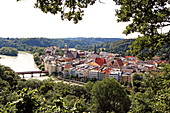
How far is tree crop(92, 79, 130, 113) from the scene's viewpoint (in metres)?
12.6

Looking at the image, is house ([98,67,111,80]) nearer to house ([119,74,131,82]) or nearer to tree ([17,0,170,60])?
house ([119,74,131,82])

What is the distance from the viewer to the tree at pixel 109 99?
12.6 metres

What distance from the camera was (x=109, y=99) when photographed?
43.3 ft

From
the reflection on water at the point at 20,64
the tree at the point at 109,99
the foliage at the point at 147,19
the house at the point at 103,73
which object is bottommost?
the reflection on water at the point at 20,64

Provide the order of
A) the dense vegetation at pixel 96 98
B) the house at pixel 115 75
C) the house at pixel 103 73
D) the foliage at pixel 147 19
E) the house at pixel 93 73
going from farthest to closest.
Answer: the house at pixel 93 73 → the house at pixel 103 73 → the house at pixel 115 75 → the foliage at pixel 147 19 → the dense vegetation at pixel 96 98

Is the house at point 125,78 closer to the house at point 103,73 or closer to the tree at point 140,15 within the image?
the house at point 103,73

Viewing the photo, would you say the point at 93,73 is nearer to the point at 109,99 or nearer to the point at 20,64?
the point at 109,99

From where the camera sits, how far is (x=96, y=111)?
12.1m

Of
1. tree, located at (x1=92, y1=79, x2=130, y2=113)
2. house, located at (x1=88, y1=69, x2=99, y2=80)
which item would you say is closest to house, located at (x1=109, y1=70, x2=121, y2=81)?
house, located at (x1=88, y1=69, x2=99, y2=80)

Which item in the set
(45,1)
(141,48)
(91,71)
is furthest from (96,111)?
(91,71)

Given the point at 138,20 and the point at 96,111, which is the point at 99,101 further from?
the point at 138,20

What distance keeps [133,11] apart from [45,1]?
5.19 feet

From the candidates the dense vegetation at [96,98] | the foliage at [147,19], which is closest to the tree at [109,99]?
the dense vegetation at [96,98]

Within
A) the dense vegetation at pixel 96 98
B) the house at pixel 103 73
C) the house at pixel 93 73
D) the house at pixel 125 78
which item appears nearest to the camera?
the dense vegetation at pixel 96 98
